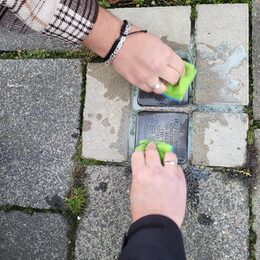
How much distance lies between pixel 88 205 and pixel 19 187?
13.0 inches

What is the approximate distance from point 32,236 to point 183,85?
924 mm

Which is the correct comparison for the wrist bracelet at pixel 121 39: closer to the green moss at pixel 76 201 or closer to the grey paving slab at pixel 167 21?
the grey paving slab at pixel 167 21

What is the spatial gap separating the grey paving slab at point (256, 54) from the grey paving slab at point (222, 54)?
0.04 m

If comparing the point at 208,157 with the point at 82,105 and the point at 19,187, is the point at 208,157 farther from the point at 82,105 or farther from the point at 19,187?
the point at 19,187

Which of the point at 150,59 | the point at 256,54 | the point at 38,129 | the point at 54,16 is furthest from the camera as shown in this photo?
the point at 38,129

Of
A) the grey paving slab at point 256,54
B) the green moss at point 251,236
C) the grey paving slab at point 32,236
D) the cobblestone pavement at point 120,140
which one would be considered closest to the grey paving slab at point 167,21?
the cobblestone pavement at point 120,140

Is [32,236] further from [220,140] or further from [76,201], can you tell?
[220,140]

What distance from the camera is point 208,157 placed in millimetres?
1855

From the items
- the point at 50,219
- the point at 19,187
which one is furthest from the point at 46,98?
the point at 50,219

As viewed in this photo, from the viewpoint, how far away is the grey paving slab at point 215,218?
5.87ft

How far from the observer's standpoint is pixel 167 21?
2.00 meters

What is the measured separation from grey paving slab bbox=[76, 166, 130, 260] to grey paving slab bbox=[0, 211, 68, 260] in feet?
0.30

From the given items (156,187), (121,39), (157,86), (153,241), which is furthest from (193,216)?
(121,39)

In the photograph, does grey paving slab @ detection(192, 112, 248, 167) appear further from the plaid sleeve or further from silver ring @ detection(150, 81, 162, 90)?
the plaid sleeve
